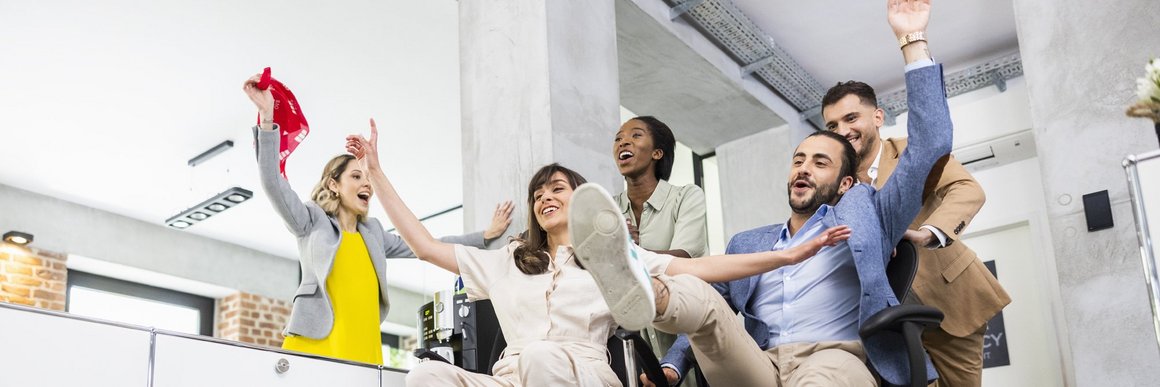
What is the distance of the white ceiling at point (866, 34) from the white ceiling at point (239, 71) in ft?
0.04

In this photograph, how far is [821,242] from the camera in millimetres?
2387

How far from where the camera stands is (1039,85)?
11.2ft

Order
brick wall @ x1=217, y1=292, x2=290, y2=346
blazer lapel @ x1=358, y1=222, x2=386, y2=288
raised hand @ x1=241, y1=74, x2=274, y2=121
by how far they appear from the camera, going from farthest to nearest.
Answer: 1. brick wall @ x1=217, y1=292, x2=290, y2=346
2. blazer lapel @ x1=358, y1=222, x2=386, y2=288
3. raised hand @ x1=241, y1=74, x2=274, y2=121

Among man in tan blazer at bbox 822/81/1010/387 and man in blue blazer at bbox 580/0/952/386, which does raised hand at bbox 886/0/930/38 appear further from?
man in tan blazer at bbox 822/81/1010/387

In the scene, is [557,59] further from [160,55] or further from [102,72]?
[102,72]

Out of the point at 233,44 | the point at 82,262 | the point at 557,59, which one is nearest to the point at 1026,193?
the point at 557,59

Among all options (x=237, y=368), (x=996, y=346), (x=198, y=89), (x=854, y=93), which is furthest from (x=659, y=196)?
(x=198, y=89)

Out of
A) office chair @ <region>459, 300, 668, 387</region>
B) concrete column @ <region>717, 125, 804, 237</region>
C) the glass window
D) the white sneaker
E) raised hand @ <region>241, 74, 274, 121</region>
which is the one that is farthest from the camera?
the glass window

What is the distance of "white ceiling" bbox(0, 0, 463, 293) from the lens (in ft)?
16.8

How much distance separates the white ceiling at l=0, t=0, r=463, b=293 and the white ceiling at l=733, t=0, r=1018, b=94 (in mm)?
1719

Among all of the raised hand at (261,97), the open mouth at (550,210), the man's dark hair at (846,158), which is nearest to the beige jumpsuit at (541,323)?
the open mouth at (550,210)

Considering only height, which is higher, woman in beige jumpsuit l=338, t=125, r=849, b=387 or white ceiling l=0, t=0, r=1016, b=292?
white ceiling l=0, t=0, r=1016, b=292

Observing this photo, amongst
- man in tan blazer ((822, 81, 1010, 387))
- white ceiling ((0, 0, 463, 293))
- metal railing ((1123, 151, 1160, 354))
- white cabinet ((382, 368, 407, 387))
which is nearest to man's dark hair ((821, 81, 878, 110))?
man in tan blazer ((822, 81, 1010, 387))

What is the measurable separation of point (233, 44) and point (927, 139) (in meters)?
3.94
